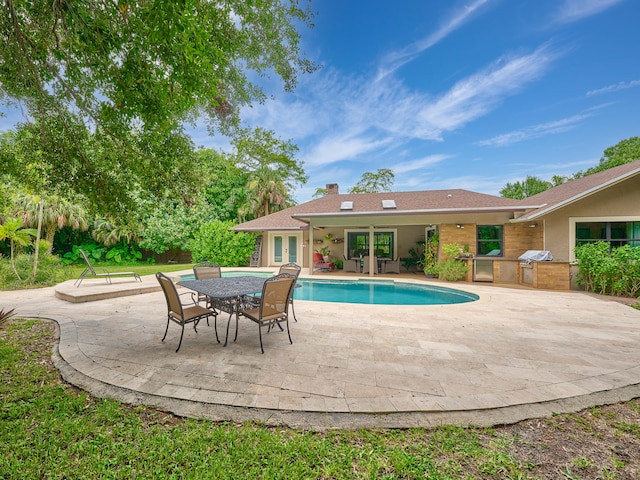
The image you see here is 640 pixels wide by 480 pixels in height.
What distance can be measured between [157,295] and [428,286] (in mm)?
9595

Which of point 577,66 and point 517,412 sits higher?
point 577,66

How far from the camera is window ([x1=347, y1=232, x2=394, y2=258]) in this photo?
1656cm

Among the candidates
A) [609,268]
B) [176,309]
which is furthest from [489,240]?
[176,309]

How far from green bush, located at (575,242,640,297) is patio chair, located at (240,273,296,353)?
33.0 ft

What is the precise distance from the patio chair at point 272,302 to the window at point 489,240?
11047 mm

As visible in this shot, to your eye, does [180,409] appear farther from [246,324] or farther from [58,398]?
[246,324]

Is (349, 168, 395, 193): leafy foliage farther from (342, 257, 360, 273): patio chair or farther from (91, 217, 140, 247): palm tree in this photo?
(91, 217, 140, 247): palm tree

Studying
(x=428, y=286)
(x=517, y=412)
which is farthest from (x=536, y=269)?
(x=517, y=412)

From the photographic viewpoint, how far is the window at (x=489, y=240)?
11945 millimetres

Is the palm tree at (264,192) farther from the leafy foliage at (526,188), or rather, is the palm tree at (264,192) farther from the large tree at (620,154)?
the leafy foliage at (526,188)

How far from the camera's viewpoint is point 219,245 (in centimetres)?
1709

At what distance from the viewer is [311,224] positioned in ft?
46.5

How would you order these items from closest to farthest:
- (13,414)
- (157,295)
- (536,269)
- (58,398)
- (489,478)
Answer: (489,478) → (13,414) → (58,398) → (157,295) → (536,269)

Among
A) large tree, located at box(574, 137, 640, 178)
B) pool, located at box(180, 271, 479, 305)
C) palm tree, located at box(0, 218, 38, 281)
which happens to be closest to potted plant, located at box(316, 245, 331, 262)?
pool, located at box(180, 271, 479, 305)
